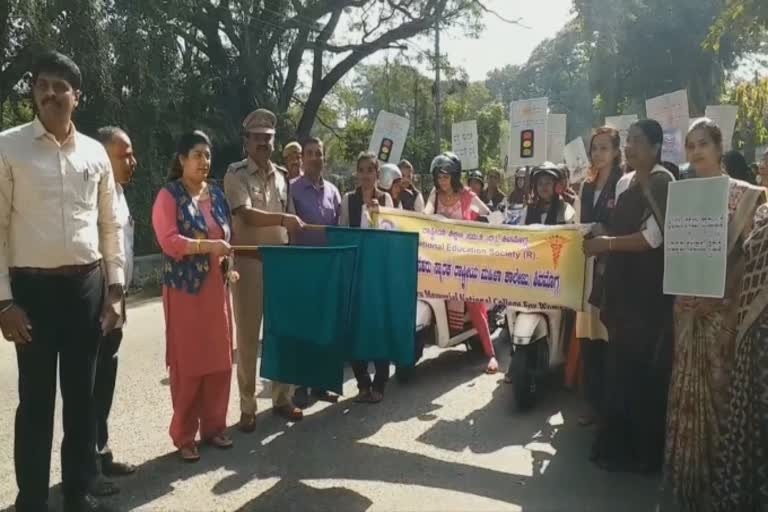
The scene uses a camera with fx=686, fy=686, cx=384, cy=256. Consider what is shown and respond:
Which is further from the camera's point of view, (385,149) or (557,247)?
(385,149)

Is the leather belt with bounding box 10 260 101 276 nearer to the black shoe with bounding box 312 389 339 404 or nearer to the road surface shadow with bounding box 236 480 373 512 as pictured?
the road surface shadow with bounding box 236 480 373 512

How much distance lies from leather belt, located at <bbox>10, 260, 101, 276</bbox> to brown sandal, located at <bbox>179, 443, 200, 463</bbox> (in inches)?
57.0

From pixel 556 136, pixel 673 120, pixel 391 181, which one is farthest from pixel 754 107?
pixel 391 181

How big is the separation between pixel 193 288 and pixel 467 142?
6.35 m

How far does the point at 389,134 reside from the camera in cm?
835

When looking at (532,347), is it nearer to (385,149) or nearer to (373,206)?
(373,206)

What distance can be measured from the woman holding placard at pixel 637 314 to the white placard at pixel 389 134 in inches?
180

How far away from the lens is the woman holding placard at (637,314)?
381 centimetres

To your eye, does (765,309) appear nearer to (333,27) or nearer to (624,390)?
(624,390)

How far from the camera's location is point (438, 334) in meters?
6.17

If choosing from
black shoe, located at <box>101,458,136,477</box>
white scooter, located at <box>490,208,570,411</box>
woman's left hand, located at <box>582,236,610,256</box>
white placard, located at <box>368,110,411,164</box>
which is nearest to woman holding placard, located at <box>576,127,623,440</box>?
white scooter, located at <box>490,208,570,411</box>

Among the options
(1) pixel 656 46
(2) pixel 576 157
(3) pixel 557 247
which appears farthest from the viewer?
(1) pixel 656 46

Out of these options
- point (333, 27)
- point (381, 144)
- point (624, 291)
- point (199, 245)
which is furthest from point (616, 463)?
point (333, 27)

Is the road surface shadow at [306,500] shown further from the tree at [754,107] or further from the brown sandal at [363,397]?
the tree at [754,107]
